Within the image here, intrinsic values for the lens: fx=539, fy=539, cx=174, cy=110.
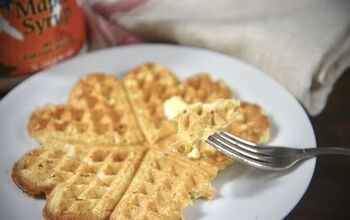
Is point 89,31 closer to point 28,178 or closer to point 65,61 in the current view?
point 65,61

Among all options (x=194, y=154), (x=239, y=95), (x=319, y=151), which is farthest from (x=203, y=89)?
(x=319, y=151)

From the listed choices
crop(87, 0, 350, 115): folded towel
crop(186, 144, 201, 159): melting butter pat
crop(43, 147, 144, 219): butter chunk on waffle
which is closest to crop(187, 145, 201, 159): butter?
crop(186, 144, 201, 159): melting butter pat

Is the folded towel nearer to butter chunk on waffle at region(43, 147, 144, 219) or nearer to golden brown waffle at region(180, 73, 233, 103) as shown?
golden brown waffle at region(180, 73, 233, 103)

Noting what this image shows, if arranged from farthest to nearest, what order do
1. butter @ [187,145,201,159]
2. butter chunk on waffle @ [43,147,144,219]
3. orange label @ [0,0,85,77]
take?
1. orange label @ [0,0,85,77]
2. butter @ [187,145,201,159]
3. butter chunk on waffle @ [43,147,144,219]

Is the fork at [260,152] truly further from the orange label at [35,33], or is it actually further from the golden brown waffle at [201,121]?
the orange label at [35,33]

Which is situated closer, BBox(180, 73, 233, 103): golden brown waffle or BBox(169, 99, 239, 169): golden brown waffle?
BBox(169, 99, 239, 169): golden brown waffle

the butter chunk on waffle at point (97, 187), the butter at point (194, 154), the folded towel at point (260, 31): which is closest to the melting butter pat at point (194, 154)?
the butter at point (194, 154)

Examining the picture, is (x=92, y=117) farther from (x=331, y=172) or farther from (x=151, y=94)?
(x=331, y=172)
